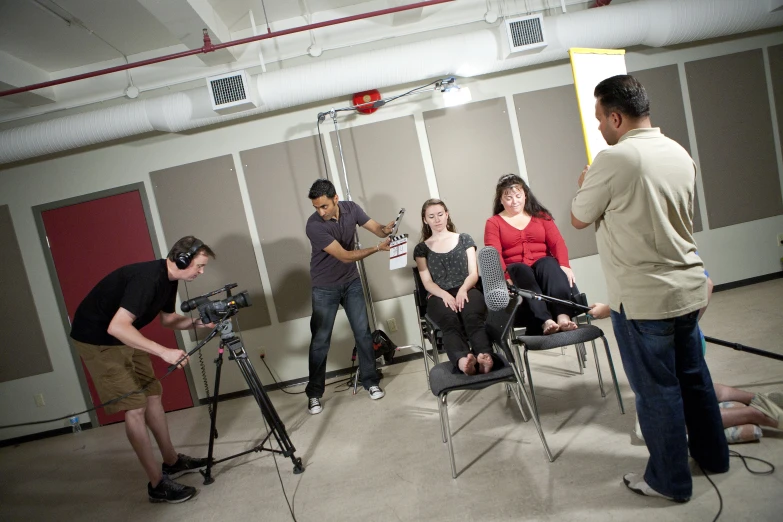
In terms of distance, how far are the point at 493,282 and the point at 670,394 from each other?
2.61 feet

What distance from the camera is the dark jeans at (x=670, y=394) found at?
171cm

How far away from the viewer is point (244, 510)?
2402 mm

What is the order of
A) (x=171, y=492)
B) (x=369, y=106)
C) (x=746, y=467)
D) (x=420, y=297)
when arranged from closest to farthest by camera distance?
1. (x=746, y=467)
2. (x=171, y=492)
3. (x=420, y=297)
4. (x=369, y=106)

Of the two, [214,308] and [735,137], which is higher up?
[735,137]

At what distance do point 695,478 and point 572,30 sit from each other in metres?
3.25

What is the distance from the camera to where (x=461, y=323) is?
296cm

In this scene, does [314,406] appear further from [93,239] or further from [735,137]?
[735,137]

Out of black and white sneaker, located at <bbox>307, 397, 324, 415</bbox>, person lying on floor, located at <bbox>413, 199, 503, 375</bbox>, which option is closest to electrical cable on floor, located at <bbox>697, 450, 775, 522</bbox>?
person lying on floor, located at <bbox>413, 199, 503, 375</bbox>

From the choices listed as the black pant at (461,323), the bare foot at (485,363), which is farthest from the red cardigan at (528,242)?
the bare foot at (485,363)

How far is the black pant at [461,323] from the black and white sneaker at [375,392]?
0.87 meters

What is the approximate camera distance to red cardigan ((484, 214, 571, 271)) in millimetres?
3242

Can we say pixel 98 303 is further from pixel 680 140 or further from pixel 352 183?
pixel 680 140

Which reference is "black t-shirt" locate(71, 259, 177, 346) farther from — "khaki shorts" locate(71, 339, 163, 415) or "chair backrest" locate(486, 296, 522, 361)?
"chair backrest" locate(486, 296, 522, 361)

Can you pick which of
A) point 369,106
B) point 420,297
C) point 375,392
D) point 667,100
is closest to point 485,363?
A: point 420,297
